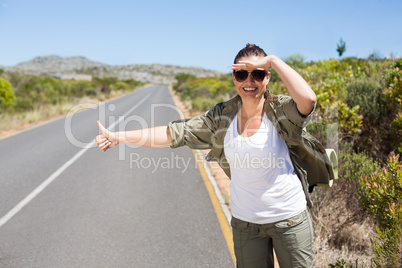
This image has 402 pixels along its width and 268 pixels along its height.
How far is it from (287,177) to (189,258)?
2318 millimetres

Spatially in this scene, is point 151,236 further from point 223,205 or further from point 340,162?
point 340,162

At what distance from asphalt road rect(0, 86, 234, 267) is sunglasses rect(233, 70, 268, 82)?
8.29 feet

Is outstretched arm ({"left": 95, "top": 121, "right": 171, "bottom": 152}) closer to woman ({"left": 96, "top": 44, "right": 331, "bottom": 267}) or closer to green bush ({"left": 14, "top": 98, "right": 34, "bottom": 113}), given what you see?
woman ({"left": 96, "top": 44, "right": 331, "bottom": 267})

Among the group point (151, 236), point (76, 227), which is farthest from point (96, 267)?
point (76, 227)

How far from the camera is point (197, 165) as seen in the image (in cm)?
852

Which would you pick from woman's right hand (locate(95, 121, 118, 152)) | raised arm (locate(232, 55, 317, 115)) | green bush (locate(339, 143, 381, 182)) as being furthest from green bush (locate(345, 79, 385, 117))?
woman's right hand (locate(95, 121, 118, 152))

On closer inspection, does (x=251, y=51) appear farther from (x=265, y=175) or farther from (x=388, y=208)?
(x=388, y=208)

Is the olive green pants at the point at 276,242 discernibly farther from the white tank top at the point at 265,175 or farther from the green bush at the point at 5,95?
the green bush at the point at 5,95

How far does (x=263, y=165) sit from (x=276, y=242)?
489 mm

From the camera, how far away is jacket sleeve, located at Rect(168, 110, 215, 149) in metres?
2.27

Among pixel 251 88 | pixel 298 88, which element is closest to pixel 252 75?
pixel 251 88

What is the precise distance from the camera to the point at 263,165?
2.07 meters

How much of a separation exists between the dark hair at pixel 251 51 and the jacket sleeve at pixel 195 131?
43 cm

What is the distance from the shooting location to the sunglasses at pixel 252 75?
205 centimetres
